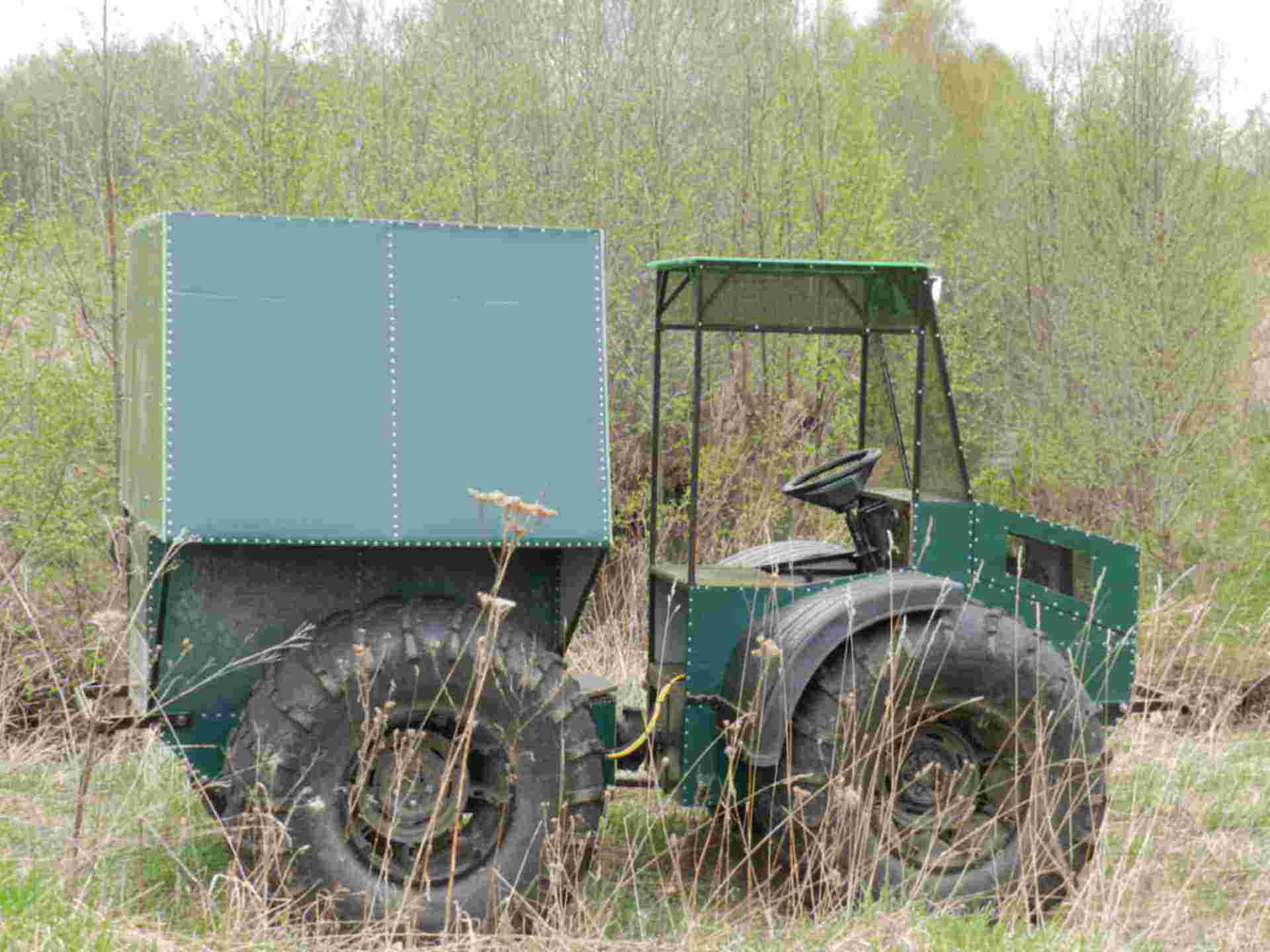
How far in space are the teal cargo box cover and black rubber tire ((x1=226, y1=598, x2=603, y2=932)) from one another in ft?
1.05

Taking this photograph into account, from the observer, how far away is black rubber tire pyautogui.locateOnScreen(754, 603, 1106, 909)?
13.6 ft

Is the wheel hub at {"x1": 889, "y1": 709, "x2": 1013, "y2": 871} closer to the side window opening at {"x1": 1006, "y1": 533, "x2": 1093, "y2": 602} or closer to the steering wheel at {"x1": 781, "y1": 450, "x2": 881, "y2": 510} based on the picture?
the side window opening at {"x1": 1006, "y1": 533, "x2": 1093, "y2": 602}

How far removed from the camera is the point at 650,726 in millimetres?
4492

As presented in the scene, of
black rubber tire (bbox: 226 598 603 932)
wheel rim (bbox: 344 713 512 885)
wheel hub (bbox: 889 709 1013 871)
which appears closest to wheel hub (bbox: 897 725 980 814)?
wheel hub (bbox: 889 709 1013 871)

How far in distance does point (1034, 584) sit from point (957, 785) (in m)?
0.73

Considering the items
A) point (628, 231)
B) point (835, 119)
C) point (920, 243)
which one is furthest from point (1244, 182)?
point (628, 231)

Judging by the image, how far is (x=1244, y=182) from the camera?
14867mm

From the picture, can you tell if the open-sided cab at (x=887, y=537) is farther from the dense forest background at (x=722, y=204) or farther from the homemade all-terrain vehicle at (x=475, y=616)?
the dense forest background at (x=722, y=204)

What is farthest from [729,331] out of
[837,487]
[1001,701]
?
[1001,701]

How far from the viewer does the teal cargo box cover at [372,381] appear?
3971 millimetres

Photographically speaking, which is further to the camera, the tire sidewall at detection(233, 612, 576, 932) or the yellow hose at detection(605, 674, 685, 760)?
the yellow hose at detection(605, 674, 685, 760)

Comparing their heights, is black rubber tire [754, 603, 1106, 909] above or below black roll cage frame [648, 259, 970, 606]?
below

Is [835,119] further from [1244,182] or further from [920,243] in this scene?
[1244,182]

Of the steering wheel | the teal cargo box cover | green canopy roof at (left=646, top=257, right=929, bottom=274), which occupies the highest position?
green canopy roof at (left=646, top=257, right=929, bottom=274)
